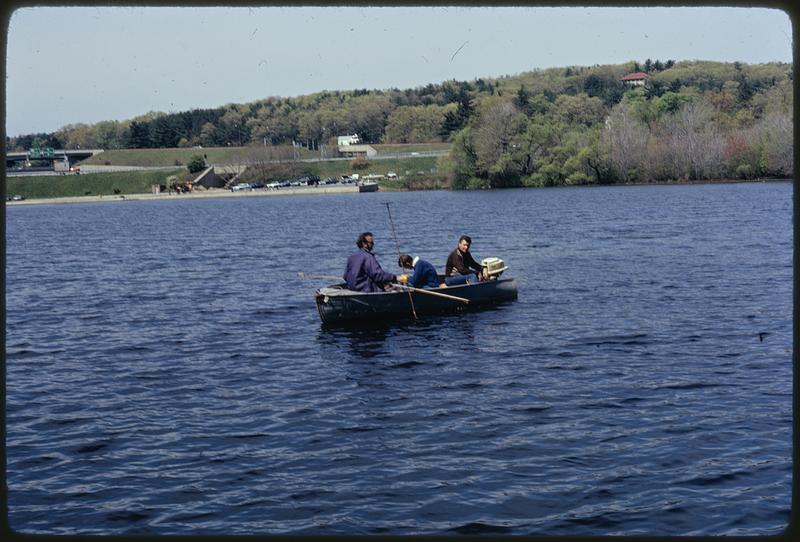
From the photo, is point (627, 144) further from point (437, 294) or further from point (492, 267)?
point (437, 294)

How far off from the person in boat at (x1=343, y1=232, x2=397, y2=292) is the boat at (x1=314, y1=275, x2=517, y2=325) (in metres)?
0.27

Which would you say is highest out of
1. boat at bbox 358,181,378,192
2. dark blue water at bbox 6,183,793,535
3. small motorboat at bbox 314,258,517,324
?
boat at bbox 358,181,378,192

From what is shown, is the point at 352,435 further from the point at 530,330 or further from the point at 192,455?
the point at 530,330

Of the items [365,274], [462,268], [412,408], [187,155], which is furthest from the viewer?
[187,155]

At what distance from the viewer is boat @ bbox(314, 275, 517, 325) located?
26.0 meters

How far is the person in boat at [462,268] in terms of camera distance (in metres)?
28.4

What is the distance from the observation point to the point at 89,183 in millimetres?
176250

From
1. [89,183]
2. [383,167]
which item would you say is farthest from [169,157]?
[383,167]

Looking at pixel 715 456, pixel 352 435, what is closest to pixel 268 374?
pixel 352 435

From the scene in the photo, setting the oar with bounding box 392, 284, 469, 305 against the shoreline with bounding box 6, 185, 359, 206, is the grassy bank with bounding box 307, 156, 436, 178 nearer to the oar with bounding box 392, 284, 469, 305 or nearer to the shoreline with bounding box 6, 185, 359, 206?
the shoreline with bounding box 6, 185, 359, 206

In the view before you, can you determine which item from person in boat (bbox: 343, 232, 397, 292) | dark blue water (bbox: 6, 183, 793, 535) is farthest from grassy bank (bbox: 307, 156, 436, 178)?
person in boat (bbox: 343, 232, 397, 292)

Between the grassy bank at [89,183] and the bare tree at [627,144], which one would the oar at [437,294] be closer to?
the bare tree at [627,144]

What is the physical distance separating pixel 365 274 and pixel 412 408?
28.7 feet

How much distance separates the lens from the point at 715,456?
14469 millimetres
